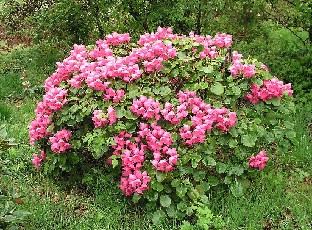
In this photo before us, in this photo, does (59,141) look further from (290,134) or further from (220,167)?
(290,134)

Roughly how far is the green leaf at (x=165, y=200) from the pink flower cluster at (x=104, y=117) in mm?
720

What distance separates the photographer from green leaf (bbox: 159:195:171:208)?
12.6 feet

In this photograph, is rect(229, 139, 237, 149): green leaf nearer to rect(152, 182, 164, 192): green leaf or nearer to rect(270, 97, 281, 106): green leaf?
rect(270, 97, 281, 106): green leaf

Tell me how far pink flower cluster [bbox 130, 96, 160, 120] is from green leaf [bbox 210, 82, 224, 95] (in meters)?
0.52

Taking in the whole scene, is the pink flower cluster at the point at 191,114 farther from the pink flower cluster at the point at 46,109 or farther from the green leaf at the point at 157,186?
the pink flower cluster at the point at 46,109

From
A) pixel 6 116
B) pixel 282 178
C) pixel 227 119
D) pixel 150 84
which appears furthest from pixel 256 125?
pixel 6 116

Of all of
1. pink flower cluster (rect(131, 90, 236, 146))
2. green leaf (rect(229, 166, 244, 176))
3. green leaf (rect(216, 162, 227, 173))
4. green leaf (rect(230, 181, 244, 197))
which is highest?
pink flower cluster (rect(131, 90, 236, 146))

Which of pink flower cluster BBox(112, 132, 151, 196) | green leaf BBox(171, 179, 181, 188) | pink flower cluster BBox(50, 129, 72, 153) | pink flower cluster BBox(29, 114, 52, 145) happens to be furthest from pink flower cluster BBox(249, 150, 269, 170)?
pink flower cluster BBox(29, 114, 52, 145)

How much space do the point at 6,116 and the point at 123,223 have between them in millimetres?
2943

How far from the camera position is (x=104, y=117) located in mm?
3920

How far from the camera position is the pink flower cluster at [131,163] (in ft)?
12.5

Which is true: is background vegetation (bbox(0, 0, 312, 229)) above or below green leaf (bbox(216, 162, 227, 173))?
below

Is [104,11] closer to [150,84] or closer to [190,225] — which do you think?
[150,84]

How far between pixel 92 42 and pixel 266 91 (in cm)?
469
